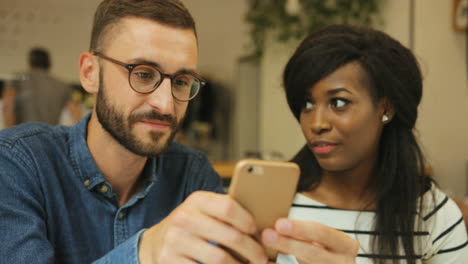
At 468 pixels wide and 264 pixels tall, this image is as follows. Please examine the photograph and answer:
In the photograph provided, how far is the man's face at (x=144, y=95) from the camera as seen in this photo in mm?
836

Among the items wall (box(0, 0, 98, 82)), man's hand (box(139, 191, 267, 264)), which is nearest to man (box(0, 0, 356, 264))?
man's hand (box(139, 191, 267, 264))

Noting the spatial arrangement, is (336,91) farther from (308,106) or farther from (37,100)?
(37,100)

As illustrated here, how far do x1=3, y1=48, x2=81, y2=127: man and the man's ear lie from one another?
1.03 meters

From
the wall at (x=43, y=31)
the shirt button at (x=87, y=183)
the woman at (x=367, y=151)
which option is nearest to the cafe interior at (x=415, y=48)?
the wall at (x=43, y=31)

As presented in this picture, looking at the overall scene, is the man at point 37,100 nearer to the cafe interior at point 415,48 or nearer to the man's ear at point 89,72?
the cafe interior at point 415,48

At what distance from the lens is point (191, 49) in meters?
0.88

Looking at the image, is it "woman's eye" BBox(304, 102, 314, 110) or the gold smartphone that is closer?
the gold smartphone

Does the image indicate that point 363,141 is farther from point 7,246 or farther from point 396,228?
point 7,246

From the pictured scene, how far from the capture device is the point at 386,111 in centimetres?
100

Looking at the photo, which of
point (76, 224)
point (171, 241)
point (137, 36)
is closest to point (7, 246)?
point (76, 224)

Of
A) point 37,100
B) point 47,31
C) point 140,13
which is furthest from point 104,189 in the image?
point 47,31

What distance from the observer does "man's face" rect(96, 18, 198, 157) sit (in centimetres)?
84

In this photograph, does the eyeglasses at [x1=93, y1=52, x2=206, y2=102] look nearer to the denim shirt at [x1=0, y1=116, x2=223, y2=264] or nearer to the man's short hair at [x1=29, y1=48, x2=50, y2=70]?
the denim shirt at [x1=0, y1=116, x2=223, y2=264]

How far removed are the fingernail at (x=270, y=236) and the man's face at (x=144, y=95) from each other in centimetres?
41
